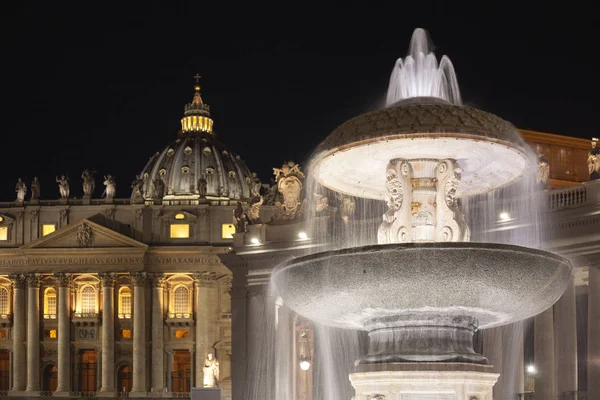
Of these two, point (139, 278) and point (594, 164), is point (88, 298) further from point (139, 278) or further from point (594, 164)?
point (594, 164)

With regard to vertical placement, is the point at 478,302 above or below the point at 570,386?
above

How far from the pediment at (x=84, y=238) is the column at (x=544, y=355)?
61.9 metres

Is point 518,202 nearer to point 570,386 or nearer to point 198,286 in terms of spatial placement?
point 570,386

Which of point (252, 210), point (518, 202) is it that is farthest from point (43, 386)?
point (518, 202)

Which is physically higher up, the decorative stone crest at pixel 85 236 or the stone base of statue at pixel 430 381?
the decorative stone crest at pixel 85 236

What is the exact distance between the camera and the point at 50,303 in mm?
106438

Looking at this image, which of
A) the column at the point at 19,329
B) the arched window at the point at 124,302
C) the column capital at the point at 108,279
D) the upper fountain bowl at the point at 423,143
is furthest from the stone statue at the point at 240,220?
the column at the point at 19,329

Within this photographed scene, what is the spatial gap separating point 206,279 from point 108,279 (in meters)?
8.06

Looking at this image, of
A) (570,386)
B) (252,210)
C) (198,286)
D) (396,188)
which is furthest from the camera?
(198,286)

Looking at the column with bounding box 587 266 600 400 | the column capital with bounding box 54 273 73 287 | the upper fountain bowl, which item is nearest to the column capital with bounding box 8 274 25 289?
the column capital with bounding box 54 273 73 287

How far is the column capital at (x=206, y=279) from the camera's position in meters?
103

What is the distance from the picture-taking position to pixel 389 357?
19.6m

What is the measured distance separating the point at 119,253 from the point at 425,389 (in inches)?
3412

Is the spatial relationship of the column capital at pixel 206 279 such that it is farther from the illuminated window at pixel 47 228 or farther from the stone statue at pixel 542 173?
the stone statue at pixel 542 173
